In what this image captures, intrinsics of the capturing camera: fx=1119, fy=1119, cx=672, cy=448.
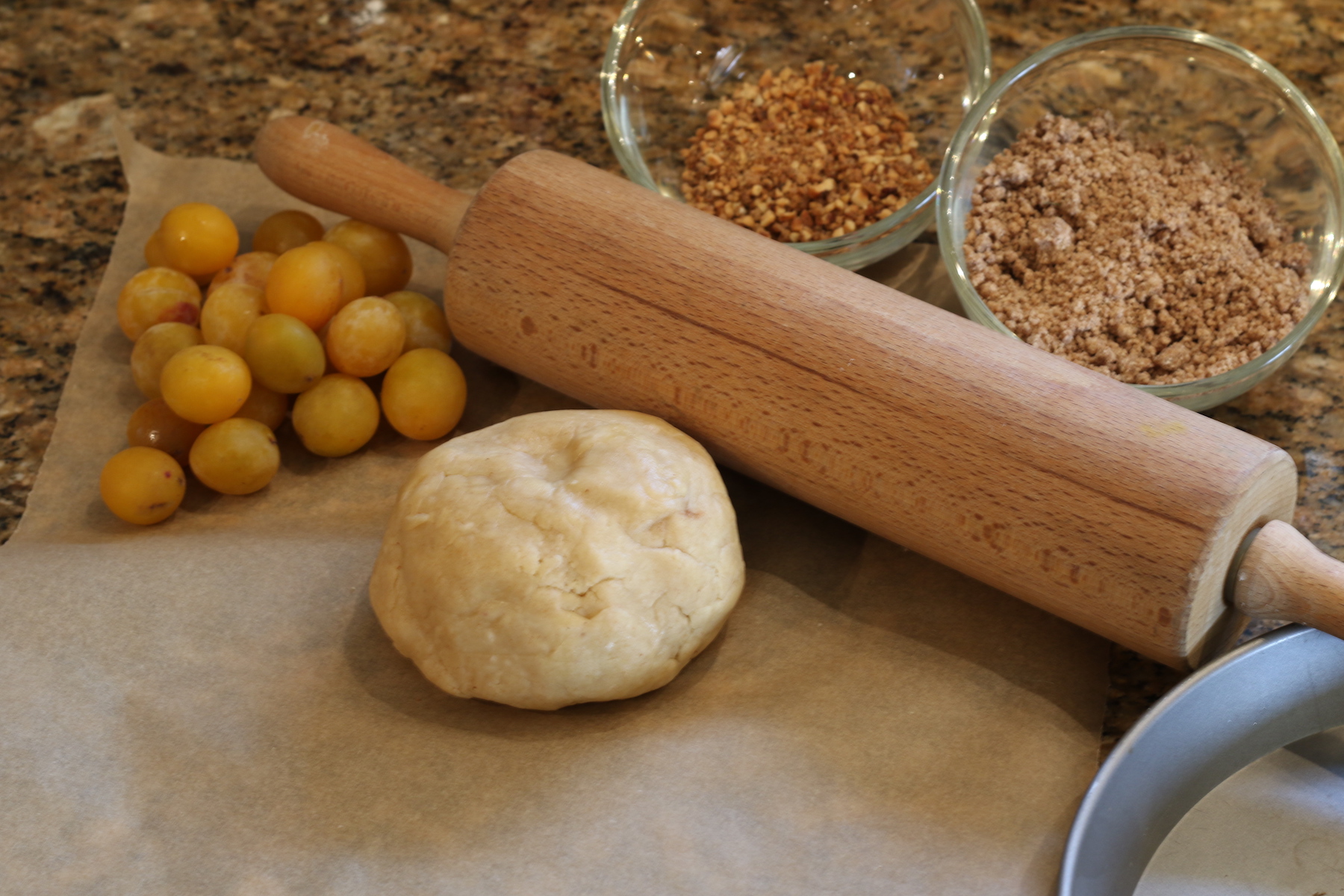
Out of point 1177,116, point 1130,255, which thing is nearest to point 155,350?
point 1130,255

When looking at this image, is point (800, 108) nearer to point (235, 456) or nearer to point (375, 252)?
point (375, 252)

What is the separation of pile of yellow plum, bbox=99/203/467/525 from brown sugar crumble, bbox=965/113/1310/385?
→ 0.58 meters

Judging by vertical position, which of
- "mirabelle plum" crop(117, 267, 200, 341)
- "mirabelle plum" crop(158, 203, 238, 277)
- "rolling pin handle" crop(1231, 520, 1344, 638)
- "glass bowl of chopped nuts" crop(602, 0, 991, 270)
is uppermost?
"glass bowl of chopped nuts" crop(602, 0, 991, 270)

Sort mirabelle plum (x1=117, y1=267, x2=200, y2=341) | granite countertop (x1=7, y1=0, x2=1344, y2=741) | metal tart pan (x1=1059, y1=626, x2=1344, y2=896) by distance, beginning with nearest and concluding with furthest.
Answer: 1. metal tart pan (x1=1059, y1=626, x2=1344, y2=896)
2. mirabelle plum (x1=117, y1=267, x2=200, y2=341)
3. granite countertop (x1=7, y1=0, x2=1344, y2=741)

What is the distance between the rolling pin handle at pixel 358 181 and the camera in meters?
1.18

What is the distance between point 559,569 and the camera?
2.88 ft

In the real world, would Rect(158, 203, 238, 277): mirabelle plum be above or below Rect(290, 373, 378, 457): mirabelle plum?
above

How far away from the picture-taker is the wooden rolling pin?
0.85 meters

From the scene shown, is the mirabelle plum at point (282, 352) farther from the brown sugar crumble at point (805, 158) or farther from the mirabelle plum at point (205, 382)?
the brown sugar crumble at point (805, 158)

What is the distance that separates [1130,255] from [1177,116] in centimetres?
24

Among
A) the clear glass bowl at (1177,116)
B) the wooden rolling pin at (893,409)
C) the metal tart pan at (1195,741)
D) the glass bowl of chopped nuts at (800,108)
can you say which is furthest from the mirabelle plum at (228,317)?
the metal tart pan at (1195,741)

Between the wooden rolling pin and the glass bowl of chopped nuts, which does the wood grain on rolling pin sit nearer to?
the wooden rolling pin

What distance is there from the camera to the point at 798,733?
911 mm

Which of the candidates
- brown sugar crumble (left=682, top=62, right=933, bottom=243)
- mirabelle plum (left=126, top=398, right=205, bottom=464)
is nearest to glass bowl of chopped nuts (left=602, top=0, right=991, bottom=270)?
brown sugar crumble (left=682, top=62, right=933, bottom=243)
